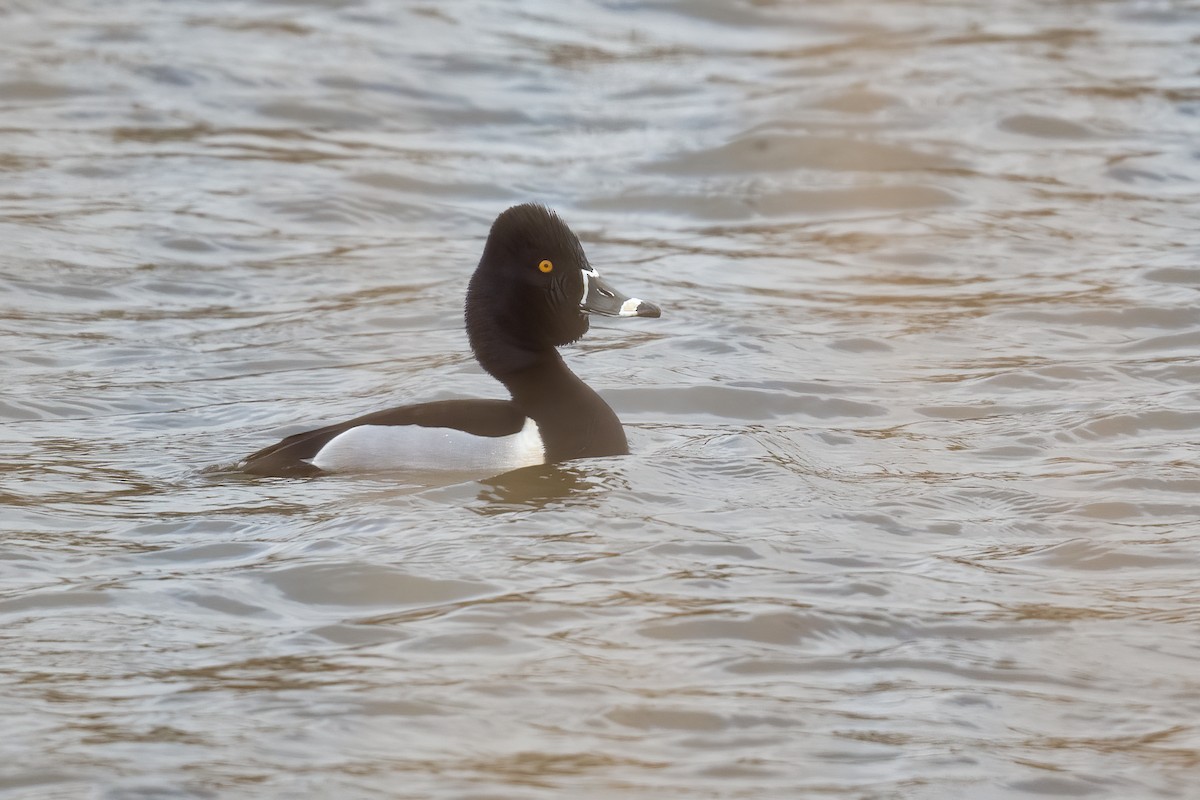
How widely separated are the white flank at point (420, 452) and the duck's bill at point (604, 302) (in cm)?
66

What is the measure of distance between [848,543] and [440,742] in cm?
198

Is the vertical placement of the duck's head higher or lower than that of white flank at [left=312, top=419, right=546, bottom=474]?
higher

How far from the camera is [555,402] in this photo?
7.14 metres

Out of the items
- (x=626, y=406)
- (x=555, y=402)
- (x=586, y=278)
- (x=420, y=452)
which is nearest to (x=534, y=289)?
(x=586, y=278)

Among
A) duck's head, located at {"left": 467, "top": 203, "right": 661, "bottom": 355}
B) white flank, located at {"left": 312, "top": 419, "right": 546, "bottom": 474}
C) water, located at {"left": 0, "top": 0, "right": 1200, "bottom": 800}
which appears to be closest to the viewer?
water, located at {"left": 0, "top": 0, "right": 1200, "bottom": 800}

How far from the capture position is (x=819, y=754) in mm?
4668

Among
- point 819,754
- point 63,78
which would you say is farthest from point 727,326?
point 63,78

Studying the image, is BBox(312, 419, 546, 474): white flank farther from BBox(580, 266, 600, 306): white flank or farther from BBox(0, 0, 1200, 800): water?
BBox(580, 266, 600, 306): white flank

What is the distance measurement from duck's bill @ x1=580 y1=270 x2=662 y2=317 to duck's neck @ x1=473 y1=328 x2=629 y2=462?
25 centimetres

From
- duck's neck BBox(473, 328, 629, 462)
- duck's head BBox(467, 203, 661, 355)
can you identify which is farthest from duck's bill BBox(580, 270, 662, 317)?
duck's neck BBox(473, 328, 629, 462)

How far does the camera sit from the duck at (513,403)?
6.96m

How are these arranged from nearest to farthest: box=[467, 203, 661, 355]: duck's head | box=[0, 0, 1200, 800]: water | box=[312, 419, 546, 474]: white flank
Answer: box=[0, 0, 1200, 800]: water → box=[312, 419, 546, 474]: white flank → box=[467, 203, 661, 355]: duck's head

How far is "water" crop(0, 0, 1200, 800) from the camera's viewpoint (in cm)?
484

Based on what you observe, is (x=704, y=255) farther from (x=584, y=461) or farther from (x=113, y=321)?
(x=584, y=461)
